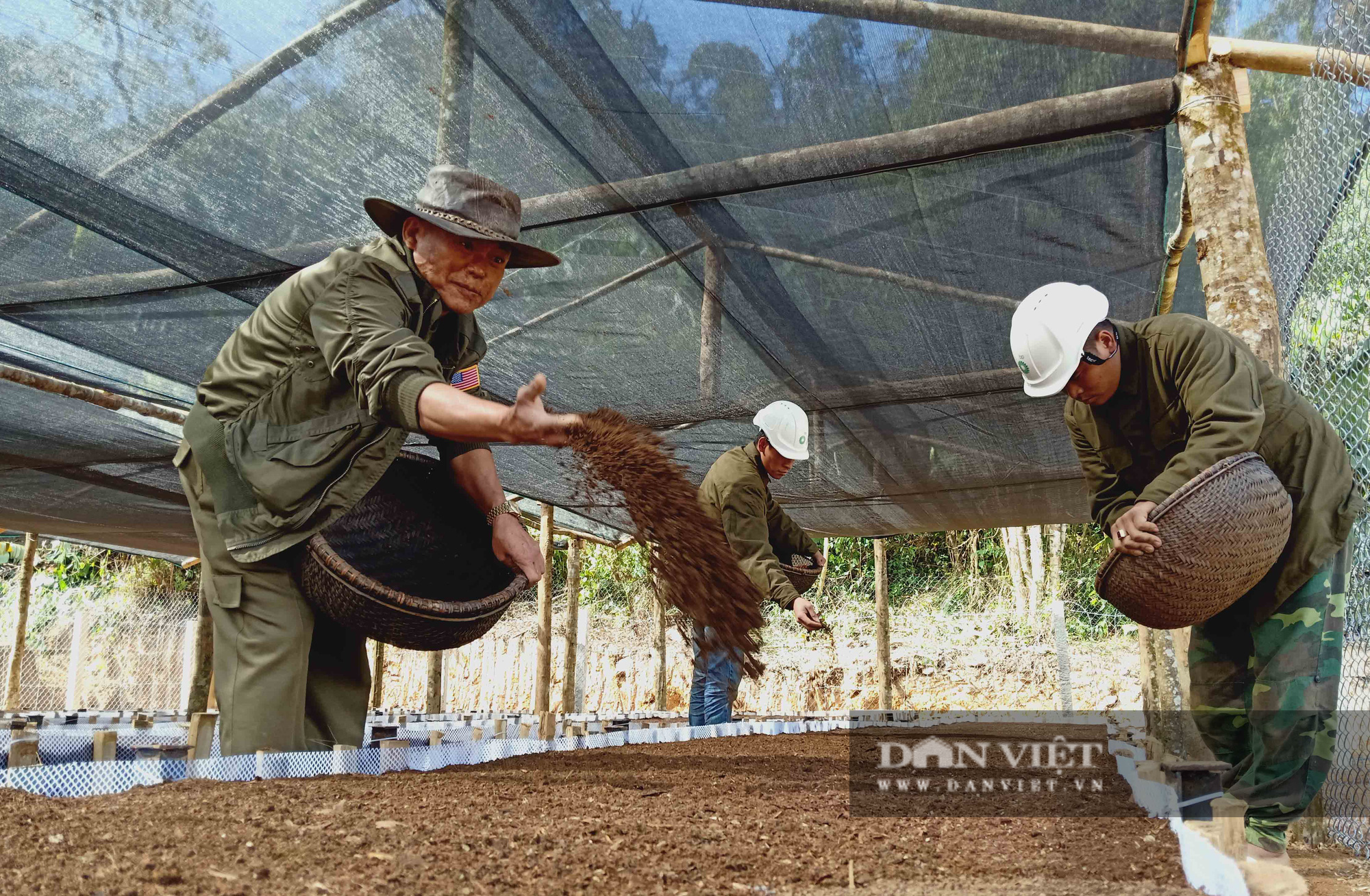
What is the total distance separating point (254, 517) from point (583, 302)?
2.29 meters

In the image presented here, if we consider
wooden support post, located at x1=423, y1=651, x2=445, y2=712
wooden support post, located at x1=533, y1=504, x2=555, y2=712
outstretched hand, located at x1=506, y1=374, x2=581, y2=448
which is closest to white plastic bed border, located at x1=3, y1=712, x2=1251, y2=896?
outstretched hand, located at x1=506, y1=374, x2=581, y2=448

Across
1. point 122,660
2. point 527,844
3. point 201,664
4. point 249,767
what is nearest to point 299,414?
point 249,767

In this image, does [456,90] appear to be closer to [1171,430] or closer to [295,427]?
[295,427]

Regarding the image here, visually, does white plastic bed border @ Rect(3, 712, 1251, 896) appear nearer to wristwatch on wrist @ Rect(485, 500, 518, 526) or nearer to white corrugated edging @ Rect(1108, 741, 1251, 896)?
white corrugated edging @ Rect(1108, 741, 1251, 896)

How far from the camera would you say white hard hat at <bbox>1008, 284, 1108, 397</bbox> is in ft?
7.88

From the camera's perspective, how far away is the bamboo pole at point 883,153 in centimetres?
301

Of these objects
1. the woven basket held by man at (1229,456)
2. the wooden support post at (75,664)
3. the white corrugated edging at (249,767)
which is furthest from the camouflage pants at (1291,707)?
the wooden support post at (75,664)

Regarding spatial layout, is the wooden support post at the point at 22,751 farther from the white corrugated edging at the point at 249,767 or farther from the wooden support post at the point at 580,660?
the wooden support post at the point at 580,660

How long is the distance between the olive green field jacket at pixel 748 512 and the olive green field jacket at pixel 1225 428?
1701 millimetres

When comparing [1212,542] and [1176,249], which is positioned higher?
[1176,249]

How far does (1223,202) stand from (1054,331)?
95cm

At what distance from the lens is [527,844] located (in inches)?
56.1

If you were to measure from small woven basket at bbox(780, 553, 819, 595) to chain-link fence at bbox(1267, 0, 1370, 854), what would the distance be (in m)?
1.99

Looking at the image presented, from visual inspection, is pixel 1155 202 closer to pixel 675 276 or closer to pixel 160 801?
pixel 675 276
